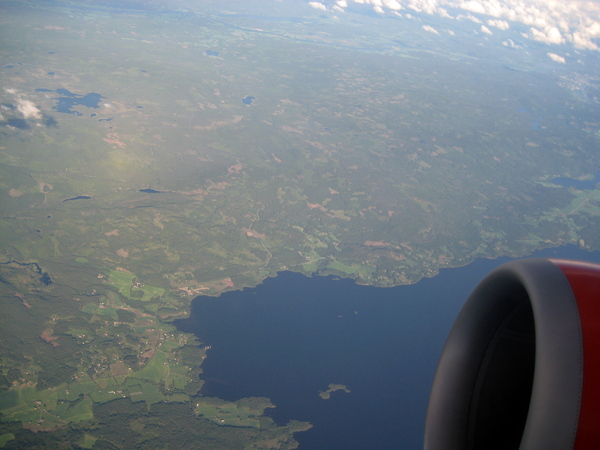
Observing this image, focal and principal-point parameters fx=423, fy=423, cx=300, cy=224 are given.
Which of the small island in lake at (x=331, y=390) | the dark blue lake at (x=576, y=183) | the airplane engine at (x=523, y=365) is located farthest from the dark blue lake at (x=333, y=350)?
the dark blue lake at (x=576, y=183)

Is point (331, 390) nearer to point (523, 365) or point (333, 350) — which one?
point (333, 350)

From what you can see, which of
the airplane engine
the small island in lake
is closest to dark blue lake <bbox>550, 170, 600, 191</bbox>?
the small island in lake

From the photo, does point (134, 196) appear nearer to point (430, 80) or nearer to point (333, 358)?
point (333, 358)

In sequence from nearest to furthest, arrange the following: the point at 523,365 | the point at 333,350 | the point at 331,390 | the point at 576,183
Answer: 1. the point at 523,365
2. the point at 331,390
3. the point at 333,350
4. the point at 576,183

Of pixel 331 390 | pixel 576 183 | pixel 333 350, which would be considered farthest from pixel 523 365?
pixel 576 183

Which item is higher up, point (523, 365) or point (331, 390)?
point (523, 365)

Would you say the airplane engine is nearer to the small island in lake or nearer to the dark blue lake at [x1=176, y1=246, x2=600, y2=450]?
the dark blue lake at [x1=176, y1=246, x2=600, y2=450]
